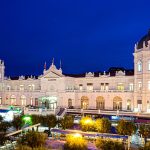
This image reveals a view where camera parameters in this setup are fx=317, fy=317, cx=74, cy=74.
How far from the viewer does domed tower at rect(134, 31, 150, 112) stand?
6475 cm

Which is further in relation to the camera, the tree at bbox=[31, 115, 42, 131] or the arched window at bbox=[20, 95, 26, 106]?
the arched window at bbox=[20, 95, 26, 106]

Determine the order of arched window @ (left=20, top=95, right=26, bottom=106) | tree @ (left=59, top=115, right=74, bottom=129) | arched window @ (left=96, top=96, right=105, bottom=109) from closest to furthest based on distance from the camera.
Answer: tree @ (left=59, top=115, right=74, bottom=129) < arched window @ (left=96, top=96, right=105, bottom=109) < arched window @ (left=20, top=95, right=26, bottom=106)

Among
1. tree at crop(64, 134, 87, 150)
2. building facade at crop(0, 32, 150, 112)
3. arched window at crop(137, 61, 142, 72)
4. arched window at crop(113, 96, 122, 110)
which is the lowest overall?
tree at crop(64, 134, 87, 150)

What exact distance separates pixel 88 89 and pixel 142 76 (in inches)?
654

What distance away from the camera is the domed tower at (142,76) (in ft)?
212

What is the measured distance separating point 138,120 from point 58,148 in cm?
2272

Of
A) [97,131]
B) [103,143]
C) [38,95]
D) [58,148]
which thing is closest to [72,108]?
[38,95]

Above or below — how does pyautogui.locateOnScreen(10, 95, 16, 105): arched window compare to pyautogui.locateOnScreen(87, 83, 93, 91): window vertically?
below

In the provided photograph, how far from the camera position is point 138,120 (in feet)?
199

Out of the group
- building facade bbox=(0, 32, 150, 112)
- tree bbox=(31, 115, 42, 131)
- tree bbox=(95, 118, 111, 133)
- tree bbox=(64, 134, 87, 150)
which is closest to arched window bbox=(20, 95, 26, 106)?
building facade bbox=(0, 32, 150, 112)

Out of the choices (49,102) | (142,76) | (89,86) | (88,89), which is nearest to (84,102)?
(88,89)

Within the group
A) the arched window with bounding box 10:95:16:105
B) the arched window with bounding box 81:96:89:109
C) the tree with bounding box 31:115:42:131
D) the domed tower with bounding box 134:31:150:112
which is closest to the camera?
the tree with bounding box 31:115:42:131

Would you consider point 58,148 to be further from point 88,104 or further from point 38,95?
point 38,95

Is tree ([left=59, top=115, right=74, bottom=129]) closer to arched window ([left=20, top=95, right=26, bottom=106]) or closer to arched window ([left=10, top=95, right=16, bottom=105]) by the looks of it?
arched window ([left=20, top=95, right=26, bottom=106])
